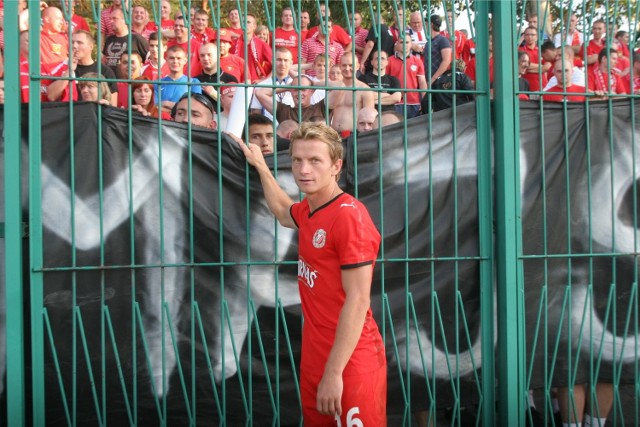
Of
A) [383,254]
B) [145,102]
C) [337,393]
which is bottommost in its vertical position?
[337,393]

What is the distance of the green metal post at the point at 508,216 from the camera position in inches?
171

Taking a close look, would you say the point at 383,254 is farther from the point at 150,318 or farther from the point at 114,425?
the point at 114,425

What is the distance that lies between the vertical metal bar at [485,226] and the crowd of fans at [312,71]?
13 cm

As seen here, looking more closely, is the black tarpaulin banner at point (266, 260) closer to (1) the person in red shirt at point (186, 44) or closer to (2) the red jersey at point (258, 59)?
(2) the red jersey at point (258, 59)

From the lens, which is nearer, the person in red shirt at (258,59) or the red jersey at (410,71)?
the red jersey at (410,71)

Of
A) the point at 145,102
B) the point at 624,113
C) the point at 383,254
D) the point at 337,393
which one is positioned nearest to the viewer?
the point at 337,393

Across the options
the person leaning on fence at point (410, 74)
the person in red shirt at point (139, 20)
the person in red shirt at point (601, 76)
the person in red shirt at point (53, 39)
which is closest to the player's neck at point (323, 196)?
the person leaning on fence at point (410, 74)

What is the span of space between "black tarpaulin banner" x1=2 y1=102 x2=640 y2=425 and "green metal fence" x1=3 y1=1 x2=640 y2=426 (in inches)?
0.5

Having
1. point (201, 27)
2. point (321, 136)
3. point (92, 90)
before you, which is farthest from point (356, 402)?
point (201, 27)

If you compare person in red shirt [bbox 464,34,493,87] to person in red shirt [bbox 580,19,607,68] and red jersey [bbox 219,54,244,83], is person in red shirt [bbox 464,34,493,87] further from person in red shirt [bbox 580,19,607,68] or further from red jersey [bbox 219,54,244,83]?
red jersey [bbox 219,54,244,83]

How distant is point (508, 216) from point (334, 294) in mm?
1517

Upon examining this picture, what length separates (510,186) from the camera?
4348mm

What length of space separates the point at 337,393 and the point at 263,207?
1.44m

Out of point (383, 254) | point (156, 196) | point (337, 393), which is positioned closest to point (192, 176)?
point (156, 196)
